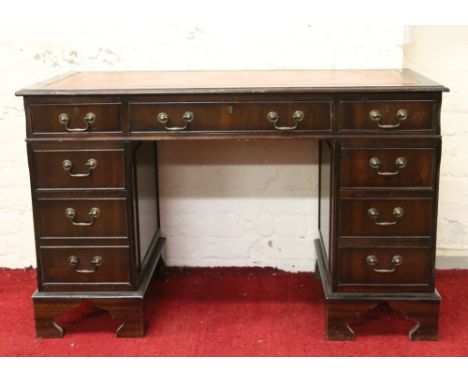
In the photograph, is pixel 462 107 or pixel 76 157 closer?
pixel 76 157

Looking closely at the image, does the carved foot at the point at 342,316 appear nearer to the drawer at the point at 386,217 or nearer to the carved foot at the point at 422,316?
the carved foot at the point at 422,316

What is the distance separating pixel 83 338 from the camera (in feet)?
8.50

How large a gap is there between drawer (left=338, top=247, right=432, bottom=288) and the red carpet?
0.75ft

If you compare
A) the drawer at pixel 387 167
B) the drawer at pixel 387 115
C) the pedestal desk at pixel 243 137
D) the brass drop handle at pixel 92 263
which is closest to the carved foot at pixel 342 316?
the pedestal desk at pixel 243 137

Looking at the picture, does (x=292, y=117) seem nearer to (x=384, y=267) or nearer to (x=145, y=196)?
(x=384, y=267)

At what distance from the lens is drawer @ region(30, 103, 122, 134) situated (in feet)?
7.82

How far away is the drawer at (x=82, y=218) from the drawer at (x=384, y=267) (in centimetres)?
81

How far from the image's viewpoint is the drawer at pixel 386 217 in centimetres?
243

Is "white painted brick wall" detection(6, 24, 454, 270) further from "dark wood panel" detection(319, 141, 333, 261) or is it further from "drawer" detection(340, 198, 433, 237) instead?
"drawer" detection(340, 198, 433, 237)

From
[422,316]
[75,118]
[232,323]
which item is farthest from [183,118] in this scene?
[422,316]

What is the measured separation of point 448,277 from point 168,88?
62.1 inches

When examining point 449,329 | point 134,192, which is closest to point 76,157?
point 134,192

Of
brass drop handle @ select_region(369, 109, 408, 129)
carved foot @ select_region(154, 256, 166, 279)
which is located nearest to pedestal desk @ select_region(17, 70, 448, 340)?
brass drop handle @ select_region(369, 109, 408, 129)

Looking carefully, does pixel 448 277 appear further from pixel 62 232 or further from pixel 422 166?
pixel 62 232
